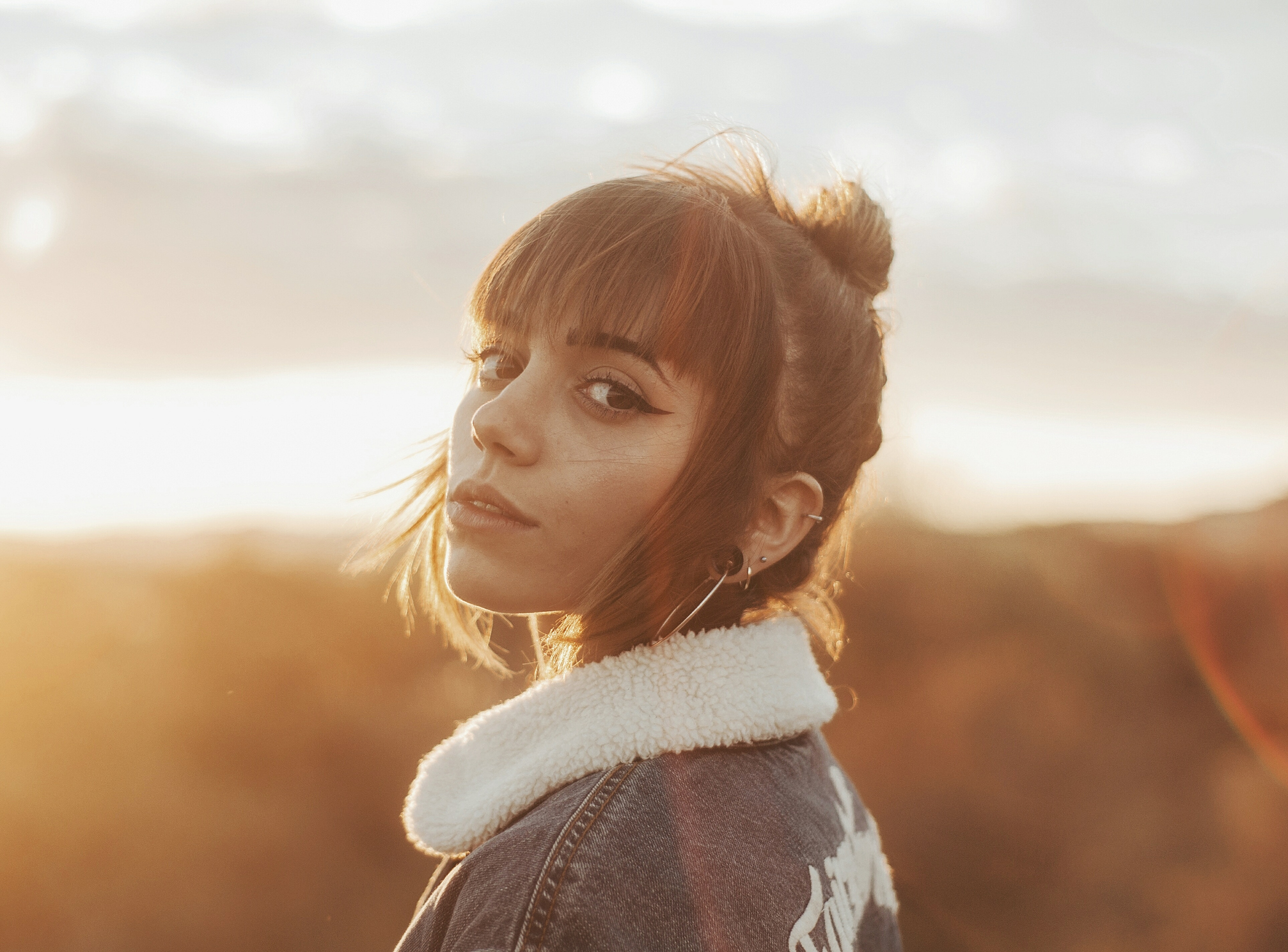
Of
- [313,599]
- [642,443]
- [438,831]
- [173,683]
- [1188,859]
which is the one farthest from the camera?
[313,599]

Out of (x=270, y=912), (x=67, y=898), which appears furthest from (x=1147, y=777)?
(x=67, y=898)

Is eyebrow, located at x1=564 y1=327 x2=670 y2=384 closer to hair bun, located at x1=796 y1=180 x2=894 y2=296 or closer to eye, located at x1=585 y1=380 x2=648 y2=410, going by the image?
eye, located at x1=585 y1=380 x2=648 y2=410

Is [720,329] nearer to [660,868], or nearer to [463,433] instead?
[463,433]

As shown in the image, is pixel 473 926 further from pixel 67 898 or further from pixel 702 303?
pixel 67 898

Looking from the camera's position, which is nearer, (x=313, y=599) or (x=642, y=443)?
(x=642, y=443)

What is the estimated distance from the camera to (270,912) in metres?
4.95

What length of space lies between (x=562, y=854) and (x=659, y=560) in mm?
493

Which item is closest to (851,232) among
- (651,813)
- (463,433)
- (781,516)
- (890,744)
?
(781,516)

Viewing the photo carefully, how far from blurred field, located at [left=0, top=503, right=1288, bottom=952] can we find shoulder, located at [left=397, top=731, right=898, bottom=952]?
3.50 metres

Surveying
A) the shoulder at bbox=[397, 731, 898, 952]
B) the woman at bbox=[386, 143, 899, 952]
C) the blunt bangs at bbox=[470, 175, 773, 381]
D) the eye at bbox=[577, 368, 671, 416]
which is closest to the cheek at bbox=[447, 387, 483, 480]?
the woman at bbox=[386, 143, 899, 952]

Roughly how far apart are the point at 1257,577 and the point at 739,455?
412 centimetres

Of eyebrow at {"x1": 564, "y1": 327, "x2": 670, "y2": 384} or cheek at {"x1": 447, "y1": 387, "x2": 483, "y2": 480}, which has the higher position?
eyebrow at {"x1": 564, "y1": 327, "x2": 670, "y2": 384}

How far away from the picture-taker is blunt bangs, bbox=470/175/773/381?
137 centimetres

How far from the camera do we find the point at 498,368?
1.53 m
